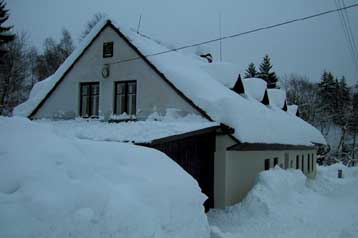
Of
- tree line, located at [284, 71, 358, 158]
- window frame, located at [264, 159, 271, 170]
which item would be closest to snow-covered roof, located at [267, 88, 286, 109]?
window frame, located at [264, 159, 271, 170]

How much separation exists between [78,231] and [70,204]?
37 centimetres

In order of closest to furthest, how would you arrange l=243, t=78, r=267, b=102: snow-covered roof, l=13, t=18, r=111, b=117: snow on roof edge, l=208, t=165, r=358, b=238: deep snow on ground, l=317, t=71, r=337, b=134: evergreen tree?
l=208, t=165, r=358, b=238: deep snow on ground, l=13, t=18, r=111, b=117: snow on roof edge, l=243, t=78, r=267, b=102: snow-covered roof, l=317, t=71, r=337, b=134: evergreen tree

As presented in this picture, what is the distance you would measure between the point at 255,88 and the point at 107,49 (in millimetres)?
8711

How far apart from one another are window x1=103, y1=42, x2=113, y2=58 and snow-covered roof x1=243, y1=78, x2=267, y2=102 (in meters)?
7.85

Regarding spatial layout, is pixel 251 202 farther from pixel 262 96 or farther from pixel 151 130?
pixel 262 96

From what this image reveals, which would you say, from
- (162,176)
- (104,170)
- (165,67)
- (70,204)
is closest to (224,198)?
(165,67)

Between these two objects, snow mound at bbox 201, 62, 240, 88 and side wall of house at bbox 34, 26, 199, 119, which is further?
snow mound at bbox 201, 62, 240, 88

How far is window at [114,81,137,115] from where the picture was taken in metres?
14.3

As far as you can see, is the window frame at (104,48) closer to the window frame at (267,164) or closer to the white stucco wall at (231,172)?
the white stucco wall at (231,172)

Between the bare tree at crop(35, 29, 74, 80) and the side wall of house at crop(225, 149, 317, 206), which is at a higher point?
the bare tree at crop(35, 29, 74, 80)

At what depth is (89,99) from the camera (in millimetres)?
15516

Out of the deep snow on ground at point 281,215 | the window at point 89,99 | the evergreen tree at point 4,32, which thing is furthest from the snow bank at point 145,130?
the evergreen tree at point 4,32

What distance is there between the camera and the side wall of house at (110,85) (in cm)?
1326

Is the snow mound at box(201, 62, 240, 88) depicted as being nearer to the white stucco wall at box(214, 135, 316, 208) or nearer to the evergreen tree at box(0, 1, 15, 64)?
the white stucco wall at box(214, 135, 316, 208)
